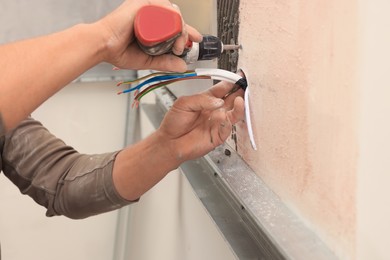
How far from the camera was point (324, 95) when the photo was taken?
45 centimetres

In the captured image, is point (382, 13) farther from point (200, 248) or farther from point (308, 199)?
point (200, 248)

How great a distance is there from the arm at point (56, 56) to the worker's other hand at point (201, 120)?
0.50ft

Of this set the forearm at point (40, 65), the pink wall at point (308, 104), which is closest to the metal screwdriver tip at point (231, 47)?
the pink wall at point (308, 104)

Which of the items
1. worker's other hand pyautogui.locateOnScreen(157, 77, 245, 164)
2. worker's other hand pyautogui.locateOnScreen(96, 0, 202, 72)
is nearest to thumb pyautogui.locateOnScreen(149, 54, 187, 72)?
worker's other hand pyautogui.locateOnScreen(96, 0, 202, 72)

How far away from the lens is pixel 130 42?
51 cm

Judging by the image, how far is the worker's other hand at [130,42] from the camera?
1.57 ft

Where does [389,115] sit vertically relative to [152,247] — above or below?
above

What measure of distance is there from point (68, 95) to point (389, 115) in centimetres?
150

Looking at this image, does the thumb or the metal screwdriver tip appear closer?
the thumb

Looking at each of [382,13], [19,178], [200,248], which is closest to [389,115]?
[382,13]

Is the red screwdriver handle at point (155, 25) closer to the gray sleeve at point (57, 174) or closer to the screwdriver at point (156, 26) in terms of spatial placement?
the screwdriver at point (156, 26)

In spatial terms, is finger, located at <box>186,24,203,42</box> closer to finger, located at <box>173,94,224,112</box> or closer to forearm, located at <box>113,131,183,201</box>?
finger, located at <box>173,94,224,112</box>

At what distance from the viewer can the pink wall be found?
41 cm

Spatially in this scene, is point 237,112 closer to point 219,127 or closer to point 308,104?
point 219,127
